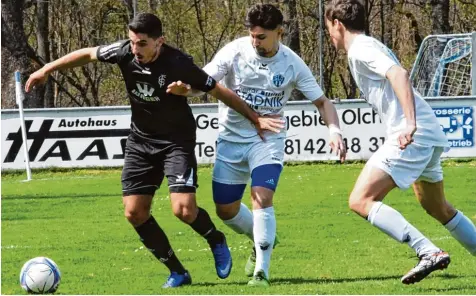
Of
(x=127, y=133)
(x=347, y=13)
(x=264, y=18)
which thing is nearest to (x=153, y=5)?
(x=127, y=133)

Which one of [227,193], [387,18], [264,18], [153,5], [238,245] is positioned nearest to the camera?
[264,18]

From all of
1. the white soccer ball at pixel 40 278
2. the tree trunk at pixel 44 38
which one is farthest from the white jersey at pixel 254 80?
the tree trunk at pixel 44 38

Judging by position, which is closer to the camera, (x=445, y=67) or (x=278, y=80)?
(x=278, y=80)

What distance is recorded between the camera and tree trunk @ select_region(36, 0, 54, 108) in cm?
2844

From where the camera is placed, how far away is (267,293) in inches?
285

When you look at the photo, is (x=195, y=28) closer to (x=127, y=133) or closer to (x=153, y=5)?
(x=153, y=5)

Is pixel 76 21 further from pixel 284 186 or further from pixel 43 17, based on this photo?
pixel 284 186

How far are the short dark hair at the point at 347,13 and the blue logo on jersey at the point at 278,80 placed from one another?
0.84m

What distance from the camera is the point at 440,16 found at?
2636 cm

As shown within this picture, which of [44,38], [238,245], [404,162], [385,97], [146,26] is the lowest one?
[238,245]

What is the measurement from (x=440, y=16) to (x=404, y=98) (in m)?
20.0

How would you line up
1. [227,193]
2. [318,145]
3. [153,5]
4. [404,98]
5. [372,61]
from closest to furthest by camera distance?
[404,98]
[372,61]
[227,193]
[318,145]
[153,5]

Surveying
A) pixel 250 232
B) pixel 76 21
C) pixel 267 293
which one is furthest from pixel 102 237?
pixel 76 21

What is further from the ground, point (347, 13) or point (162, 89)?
point (347, 13)
